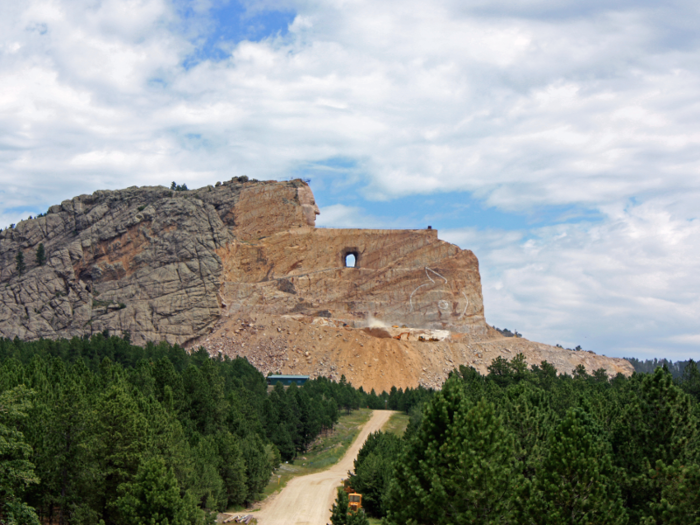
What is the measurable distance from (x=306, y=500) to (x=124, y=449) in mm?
21145

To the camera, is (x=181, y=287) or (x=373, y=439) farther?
(x=181, y=287)

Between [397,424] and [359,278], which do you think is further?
[359,278]

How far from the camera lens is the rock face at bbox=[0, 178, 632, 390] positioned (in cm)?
11656

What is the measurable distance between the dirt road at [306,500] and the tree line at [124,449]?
235cm

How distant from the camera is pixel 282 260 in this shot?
131 metres

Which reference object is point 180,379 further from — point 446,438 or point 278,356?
point 278,356

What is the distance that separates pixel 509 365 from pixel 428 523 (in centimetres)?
5204

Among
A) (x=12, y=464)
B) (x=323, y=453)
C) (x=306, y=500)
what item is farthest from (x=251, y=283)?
(x=12, y=464)

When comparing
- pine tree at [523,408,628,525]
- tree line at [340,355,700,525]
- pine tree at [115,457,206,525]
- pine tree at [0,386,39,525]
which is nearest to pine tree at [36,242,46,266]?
pine tree at [0,386,39,525]

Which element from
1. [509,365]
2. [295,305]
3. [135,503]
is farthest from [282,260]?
[135,503]

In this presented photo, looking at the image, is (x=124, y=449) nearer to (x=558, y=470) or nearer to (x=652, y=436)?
(x=558, y=470)

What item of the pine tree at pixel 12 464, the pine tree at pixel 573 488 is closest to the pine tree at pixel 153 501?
the pine tree at pixel 12 464

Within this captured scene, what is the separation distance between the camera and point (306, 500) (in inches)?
2051

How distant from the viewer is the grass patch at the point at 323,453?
60656 millimetres
